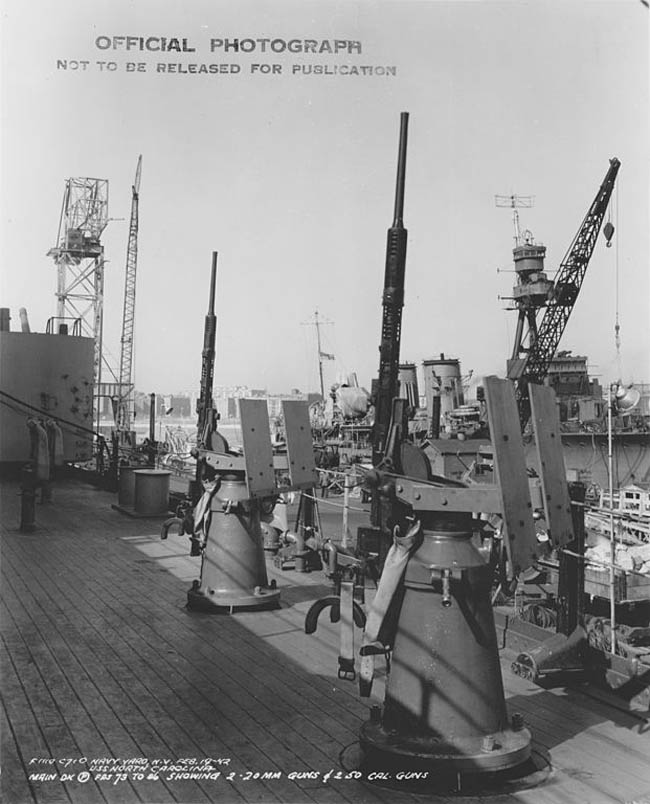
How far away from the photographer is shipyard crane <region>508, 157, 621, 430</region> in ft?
139

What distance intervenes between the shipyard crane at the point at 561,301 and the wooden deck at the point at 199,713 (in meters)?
35.8

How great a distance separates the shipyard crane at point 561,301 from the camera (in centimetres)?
4225

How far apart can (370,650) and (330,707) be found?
42.8 inches

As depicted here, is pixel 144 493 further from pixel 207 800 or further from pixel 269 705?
pixel 207 800

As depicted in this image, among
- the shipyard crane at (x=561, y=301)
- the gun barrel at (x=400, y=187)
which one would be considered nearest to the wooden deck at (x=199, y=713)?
the gun barrel at (x=400, y=187)

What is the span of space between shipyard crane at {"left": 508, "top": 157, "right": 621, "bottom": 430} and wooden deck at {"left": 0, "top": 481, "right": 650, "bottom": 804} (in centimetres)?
3577

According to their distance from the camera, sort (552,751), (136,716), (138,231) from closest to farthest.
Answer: (552,751) → (136,716) → (138,231)

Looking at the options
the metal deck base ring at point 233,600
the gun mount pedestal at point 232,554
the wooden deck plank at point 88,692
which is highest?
the gun mount pedestal at point 232,554

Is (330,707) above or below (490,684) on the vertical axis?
below

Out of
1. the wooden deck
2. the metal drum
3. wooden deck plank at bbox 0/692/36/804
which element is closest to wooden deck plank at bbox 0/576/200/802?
the wooden deck

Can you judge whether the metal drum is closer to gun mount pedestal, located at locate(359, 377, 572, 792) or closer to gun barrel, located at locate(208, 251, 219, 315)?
gun barrel, located at locate(208, 251, 219, 315)

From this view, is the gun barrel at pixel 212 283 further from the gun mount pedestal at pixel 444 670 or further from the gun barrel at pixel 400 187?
the gun mount pedestal at pixel 444 670

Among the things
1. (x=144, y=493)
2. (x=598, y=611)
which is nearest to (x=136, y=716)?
(x=598, y=611)

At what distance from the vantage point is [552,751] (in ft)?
11.8
